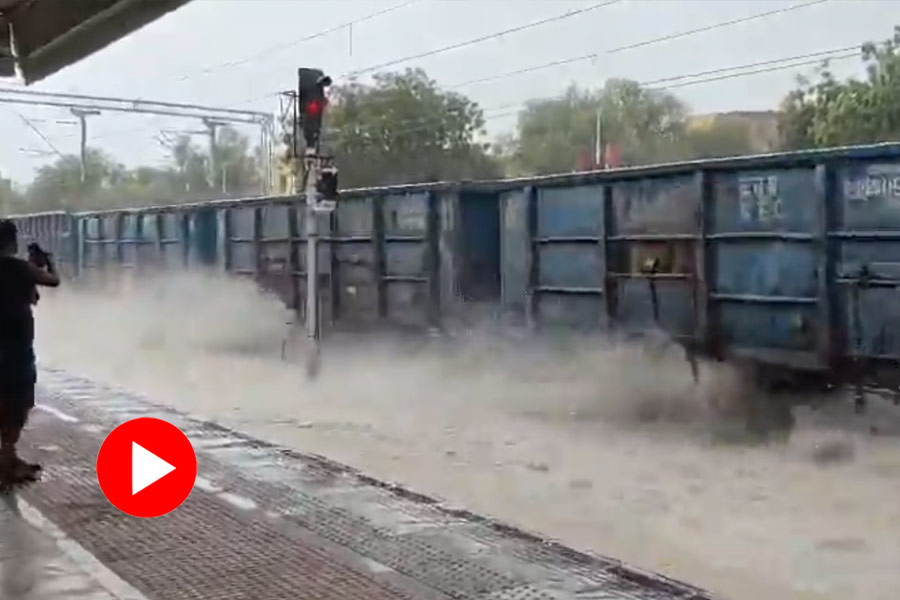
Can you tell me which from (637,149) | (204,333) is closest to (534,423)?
(204,333)

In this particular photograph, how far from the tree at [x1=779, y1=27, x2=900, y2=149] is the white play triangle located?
66.4 feet

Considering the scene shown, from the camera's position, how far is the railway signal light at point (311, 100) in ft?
47.4

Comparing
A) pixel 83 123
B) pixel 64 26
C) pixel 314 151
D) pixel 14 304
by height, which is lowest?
pixel 14 304

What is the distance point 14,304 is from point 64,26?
452 centimetres

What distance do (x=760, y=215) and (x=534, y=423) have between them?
2794mm

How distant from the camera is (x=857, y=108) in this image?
85.1 ft

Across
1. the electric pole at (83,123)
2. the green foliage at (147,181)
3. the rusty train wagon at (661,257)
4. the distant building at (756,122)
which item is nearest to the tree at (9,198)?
the green foliage at (147,181)

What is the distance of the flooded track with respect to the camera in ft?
22.5

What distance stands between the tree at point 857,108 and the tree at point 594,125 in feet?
36.6

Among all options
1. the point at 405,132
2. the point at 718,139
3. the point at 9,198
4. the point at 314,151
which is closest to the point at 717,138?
the point at 718,139

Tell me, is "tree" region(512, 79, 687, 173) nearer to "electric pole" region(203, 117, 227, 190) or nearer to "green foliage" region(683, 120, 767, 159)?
"green foliage" region(683, 120, 767, 159)

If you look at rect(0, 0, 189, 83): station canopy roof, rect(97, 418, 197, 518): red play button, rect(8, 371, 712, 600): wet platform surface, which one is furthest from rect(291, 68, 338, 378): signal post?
rect(97, 418, 197, 518): red play button

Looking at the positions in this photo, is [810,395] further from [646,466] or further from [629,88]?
[629,88]

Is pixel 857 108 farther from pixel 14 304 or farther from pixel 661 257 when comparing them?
pixel 14 304
